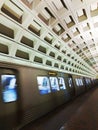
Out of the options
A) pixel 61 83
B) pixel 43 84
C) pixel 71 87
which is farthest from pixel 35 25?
pixel 71 87

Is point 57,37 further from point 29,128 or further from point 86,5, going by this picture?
point 29,128

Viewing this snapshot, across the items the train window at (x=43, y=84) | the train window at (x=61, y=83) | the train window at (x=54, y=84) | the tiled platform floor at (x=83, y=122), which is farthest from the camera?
the train window at (x=61, y=83)

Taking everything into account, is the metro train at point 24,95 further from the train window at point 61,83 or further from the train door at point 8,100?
the train window at point 61,83

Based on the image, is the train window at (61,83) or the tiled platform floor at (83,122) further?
the train window at (61,83)

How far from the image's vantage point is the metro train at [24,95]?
5.47m

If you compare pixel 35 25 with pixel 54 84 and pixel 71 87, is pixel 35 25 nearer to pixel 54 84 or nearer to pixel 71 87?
pixel 54 84

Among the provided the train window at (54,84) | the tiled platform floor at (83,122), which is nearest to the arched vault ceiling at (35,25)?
the train window at (54,84)

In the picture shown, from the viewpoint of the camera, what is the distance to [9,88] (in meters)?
5.80

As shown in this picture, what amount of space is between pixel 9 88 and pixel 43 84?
3.08 meters

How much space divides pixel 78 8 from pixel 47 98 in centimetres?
526

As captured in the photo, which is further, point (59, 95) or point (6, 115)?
point (59, 95)

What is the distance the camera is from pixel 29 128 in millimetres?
6090

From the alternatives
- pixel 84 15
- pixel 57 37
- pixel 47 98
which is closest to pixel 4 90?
pixel 47 98

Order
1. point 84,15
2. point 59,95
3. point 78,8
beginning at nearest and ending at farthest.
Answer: point 78,8 < point 84,15 < point 59,95
